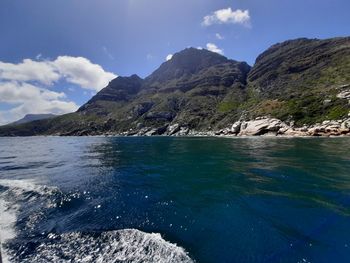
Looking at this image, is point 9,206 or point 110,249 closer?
point 110,249

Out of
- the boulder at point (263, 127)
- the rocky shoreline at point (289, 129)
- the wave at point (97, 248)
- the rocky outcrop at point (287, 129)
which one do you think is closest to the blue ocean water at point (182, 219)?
the wave at point (97, 248)

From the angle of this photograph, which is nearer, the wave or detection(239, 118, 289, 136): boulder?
the wave

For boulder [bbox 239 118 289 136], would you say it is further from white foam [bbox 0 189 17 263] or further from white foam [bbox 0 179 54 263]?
white foam [bbox 0 189 17 263]

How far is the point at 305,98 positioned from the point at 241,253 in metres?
170

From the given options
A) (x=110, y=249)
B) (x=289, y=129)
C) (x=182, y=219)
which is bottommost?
(x=289, y=129)

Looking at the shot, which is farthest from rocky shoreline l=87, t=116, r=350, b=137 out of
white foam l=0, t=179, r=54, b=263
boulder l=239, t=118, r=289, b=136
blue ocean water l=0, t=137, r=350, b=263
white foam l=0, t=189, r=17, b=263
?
white foam l=0, t=189, r=17, b=263

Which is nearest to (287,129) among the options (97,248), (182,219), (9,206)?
(182,219)

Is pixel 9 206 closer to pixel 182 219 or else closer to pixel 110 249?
pixel 110 249

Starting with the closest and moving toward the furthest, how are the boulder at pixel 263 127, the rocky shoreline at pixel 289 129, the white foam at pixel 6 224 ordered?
the white foam at pixel 6 224
the rocky shoreline at pixel 289 129
the boulder at pixel 263 127

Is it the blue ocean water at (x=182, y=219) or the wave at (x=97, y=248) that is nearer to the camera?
the wave at (x=97, y=248)

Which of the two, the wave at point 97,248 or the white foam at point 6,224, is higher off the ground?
the white foam at point 6,224

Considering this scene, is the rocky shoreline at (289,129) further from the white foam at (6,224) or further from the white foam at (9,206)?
the white foam at (6,224)

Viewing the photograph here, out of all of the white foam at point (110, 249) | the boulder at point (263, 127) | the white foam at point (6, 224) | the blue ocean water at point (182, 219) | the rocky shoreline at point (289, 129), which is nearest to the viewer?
the white foam at point (110, 249)

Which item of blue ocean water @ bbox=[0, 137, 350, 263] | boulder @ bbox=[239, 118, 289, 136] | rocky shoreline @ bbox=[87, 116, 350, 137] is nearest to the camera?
blue ocean water @ bbox=[0, 137, 350, 263]
